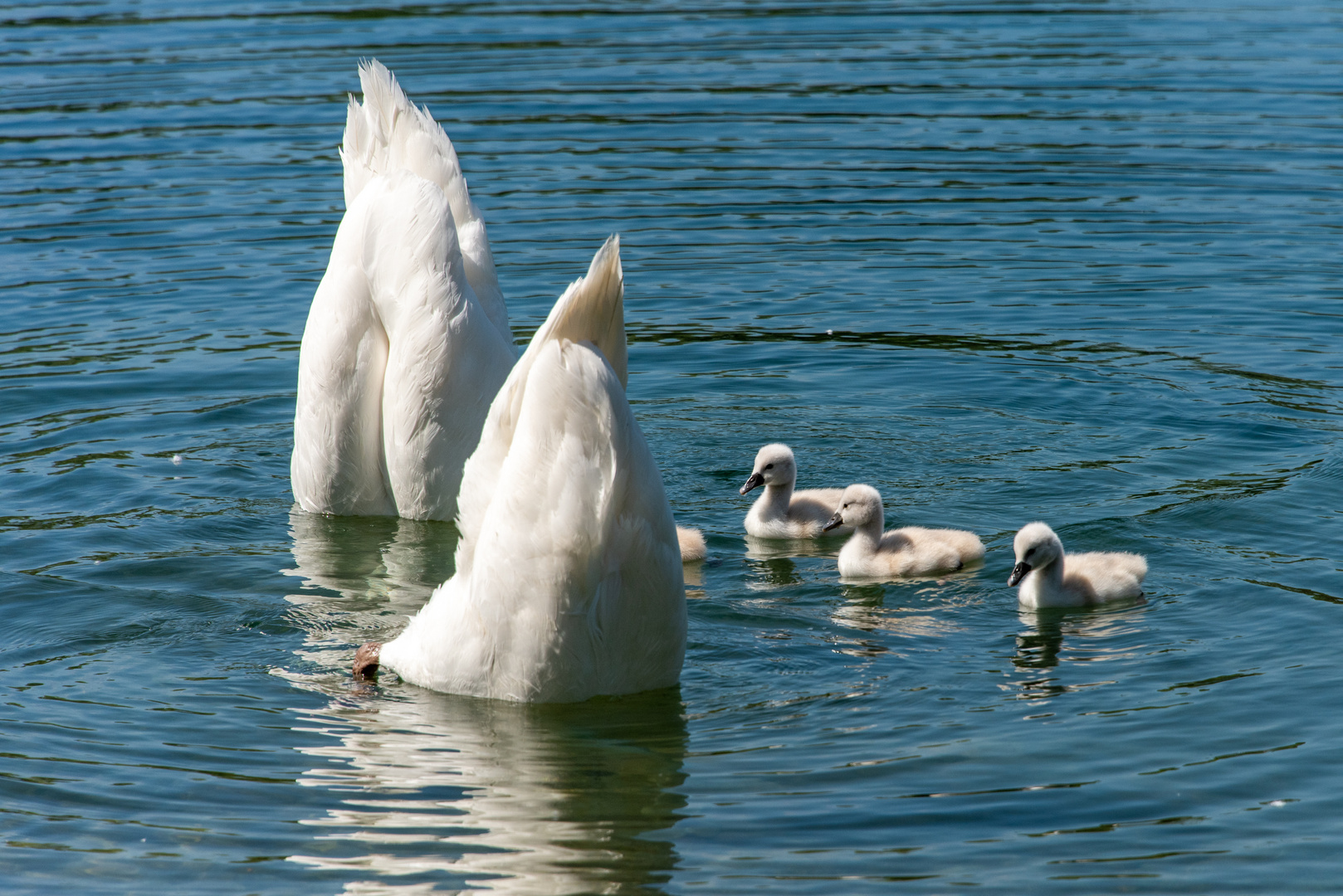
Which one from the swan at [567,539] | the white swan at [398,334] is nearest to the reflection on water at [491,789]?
the swan at [567,539]

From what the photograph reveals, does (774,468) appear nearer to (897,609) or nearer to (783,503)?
(783,503)

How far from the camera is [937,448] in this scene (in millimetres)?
9617

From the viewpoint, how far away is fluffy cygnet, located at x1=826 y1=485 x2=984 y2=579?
7.89m

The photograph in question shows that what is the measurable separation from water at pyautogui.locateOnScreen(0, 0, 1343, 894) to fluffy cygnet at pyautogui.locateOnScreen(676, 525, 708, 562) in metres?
0.15

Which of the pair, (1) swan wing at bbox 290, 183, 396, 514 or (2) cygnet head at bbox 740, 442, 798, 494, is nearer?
(1) swan wing at bbox 290, 183, 396, 514

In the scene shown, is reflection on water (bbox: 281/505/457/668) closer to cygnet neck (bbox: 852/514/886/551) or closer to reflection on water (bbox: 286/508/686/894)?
reflection on water (bbox: 286/508/686/894)

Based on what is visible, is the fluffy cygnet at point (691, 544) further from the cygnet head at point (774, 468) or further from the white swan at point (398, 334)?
the white swan at point (398, 334)

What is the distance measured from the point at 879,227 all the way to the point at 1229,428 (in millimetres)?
5172

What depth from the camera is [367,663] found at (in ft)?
22.1

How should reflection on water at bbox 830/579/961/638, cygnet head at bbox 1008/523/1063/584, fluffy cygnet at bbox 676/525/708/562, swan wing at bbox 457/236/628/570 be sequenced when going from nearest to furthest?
swan wing at bbox 457/236/628/570, reflection on water at bbox 830/579/961/638, cygnet head at bbox 1008/523/1063/584, fluffy cygnet at bbox 676/525/708/562

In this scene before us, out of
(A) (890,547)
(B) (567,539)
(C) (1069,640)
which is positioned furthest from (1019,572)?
(B) (567,539)

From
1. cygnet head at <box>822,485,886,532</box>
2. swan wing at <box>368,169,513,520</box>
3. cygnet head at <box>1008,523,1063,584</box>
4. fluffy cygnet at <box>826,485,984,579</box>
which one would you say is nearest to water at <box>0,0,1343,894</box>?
fluffy cygnet at <box>826,485,984,579</box>

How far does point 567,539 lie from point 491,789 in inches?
37.4

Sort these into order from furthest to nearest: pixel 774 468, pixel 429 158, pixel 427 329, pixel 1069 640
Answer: pixel 774 468 → pixel 429 158 → pixel 427 329 → pixel 1069 640
